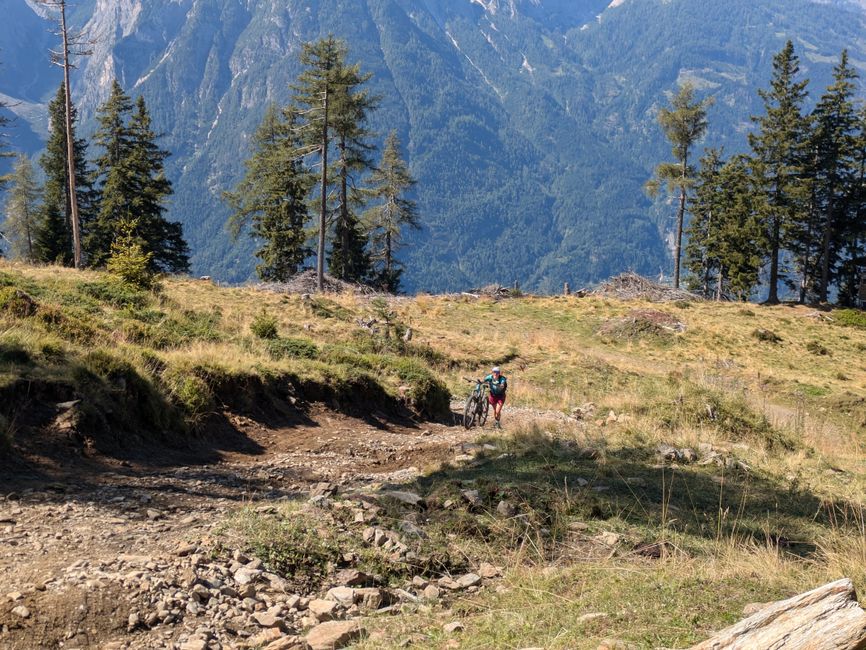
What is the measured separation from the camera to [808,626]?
3.15m

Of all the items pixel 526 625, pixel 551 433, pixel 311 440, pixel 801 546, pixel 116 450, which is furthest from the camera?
pixel 551 433

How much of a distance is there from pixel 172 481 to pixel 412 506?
2.82 metres

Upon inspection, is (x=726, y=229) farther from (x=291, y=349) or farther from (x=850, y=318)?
(x=291, y=349)

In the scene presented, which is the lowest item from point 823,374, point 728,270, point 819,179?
point 823,374

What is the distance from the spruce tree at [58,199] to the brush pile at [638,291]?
1293 inches

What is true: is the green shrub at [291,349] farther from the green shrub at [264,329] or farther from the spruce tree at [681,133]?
the spruce tree at [681,133]

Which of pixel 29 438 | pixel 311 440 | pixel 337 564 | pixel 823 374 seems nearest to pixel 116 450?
pixel 29 438

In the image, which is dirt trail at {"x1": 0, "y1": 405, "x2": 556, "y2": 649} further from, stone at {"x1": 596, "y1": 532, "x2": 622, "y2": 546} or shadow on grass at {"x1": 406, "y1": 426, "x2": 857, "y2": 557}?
stone at {"x1": 596, "y1": 532, "x2": 622, "y2": 546}

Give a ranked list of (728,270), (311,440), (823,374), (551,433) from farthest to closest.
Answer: (728,270)
(823,374)
(551,433)
(311,440)

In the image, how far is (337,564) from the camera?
5.67 metres

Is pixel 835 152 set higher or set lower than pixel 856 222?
higher

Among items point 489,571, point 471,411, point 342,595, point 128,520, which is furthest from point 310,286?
point 342,595

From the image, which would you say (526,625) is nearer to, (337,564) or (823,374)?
(337,564)

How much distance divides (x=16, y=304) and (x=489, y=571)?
9.34m
